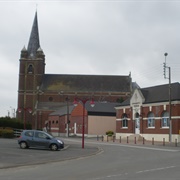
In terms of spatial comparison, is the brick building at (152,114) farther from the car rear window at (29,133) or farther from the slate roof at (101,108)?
the car rear window at (29,133)

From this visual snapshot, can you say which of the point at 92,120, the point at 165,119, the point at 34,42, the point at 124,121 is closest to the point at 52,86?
the point at 34,42

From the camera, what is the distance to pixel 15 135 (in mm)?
49938

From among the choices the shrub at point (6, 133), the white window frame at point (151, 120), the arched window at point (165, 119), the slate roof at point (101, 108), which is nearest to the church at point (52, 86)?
the slate roof at point (101, 108)

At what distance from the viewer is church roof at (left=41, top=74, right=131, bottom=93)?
111 m

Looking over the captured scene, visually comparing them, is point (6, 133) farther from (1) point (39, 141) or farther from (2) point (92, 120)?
(2) point (92, 120)

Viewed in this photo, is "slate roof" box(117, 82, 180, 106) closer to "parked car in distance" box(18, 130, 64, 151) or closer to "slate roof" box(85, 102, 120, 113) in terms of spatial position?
"slate roof" box(85, 102, 120, 113)

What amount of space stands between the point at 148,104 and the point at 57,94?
60.8 m

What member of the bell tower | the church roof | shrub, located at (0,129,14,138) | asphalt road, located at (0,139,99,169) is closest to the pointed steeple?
the bell tower

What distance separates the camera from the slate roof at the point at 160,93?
49.4 metres

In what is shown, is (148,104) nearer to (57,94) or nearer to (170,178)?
(170,178)

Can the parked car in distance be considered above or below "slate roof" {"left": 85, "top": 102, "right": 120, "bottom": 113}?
below

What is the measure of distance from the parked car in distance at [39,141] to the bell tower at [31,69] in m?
81.5

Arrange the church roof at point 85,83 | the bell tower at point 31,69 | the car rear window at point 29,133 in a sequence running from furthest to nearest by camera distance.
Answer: the church roof at point 85,83
the bell tower at point 31,69
the car rear window at point 29,133

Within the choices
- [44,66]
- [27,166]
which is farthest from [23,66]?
Result: [27,166]
